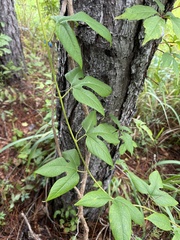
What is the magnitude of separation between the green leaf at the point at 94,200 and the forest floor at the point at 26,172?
1.92 feet

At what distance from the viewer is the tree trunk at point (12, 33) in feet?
5.75

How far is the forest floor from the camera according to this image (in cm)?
113

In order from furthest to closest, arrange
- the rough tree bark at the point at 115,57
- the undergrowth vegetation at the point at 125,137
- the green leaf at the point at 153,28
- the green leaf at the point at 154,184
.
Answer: the undergrowth vegetation at the point at 125,137 < the green leaf at the point at 154,184 < the rough tree bark at the point at 115,57 < the green leaf at the point at 153,28

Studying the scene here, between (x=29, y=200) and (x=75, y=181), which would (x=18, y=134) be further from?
(x=75, y=181)

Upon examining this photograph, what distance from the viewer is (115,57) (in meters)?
0.62

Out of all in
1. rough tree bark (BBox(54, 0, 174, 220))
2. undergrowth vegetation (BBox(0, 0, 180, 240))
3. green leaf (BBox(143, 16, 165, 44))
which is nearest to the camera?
green leaf (BBox(143, 16, 165, 44))

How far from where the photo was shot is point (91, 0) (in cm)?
54

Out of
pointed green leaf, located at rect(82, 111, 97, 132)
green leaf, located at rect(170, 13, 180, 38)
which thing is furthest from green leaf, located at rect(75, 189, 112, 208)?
green leaf, located at rect(170, 13, 180, 38)

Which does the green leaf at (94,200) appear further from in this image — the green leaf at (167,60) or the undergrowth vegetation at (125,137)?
the green leaf at (167,60)

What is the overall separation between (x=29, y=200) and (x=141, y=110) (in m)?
1.05

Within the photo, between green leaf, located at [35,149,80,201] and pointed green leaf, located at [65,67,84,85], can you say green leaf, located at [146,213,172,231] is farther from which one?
pointed green leaf, located at [65,67,84,85]

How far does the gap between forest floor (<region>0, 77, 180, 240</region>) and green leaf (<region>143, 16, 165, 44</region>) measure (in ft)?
2.84

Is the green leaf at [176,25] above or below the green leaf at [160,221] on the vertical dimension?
above

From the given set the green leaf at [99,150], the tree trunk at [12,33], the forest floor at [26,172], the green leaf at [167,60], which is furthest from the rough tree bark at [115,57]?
the tree trunk at [12,33]
